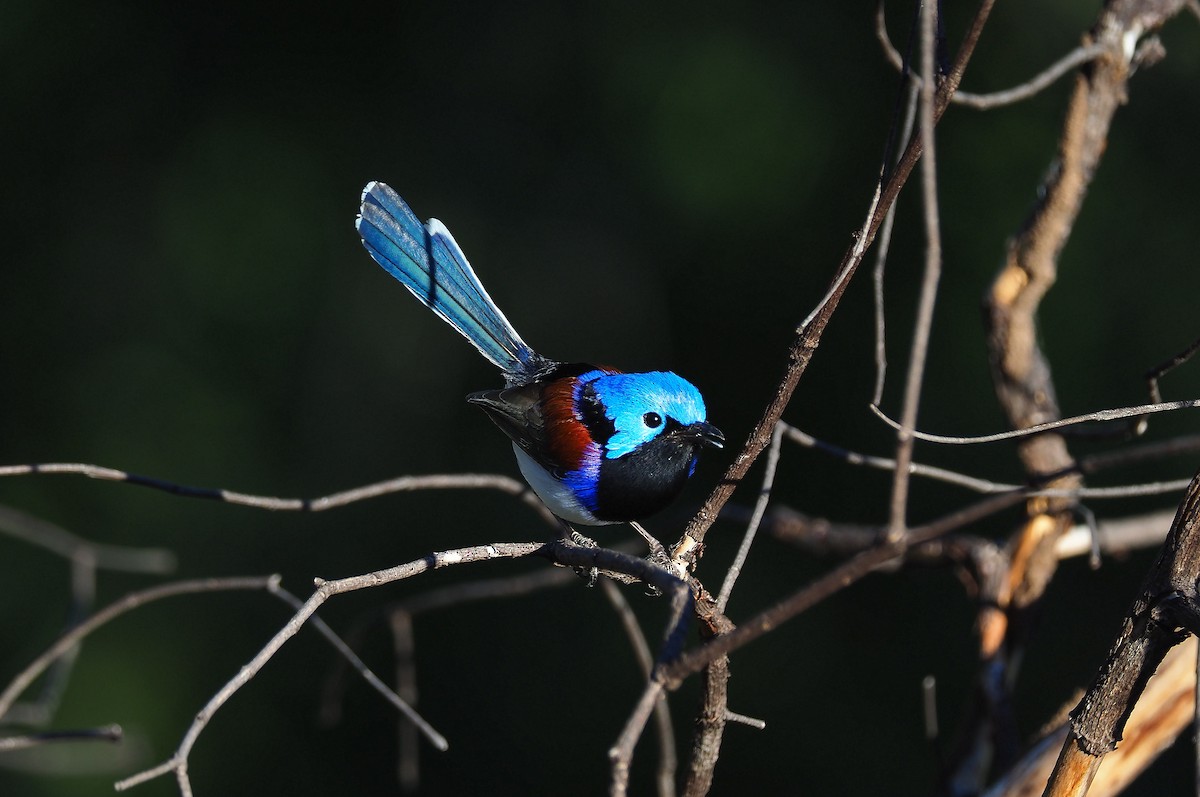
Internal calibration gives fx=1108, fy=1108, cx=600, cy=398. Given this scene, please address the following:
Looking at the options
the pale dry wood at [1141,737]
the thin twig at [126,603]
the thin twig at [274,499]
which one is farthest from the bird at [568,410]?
the pale dry wood at [1141,737]

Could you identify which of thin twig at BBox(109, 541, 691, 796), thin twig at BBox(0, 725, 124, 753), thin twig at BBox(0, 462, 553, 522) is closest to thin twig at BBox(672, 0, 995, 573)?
thin twig at BBox(109, 541, 691, 796)

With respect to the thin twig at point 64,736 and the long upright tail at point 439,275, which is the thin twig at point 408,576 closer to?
the thin twig at point 64,736

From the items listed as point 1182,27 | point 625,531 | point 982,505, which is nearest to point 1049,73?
point 982,505

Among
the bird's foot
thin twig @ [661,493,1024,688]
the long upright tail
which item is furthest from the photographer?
the long upright tail

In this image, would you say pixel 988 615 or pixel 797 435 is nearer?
pixel 797 435

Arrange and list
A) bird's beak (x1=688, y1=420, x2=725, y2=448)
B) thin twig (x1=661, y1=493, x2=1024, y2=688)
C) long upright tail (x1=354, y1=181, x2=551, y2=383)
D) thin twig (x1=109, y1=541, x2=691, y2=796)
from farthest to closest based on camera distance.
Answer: long upright tail (x1=354, y1=181, x2=551, y2=383) → bird's beak (x1=688, y1=420, x2=725, y2=448) → thin twig (x1=109, y1=541, x2=691, y2=796) → thin twig (x1=661, y1=493, x2=1024, y2=688)

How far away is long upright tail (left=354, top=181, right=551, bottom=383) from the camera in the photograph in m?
3.05

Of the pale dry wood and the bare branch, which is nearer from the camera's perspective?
the bare branch

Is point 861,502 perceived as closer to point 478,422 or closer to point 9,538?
point 478,422

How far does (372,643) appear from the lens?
497 centimetres

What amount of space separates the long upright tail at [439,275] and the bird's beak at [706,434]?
707 mm

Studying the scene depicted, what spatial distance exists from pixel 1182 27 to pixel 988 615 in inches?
111

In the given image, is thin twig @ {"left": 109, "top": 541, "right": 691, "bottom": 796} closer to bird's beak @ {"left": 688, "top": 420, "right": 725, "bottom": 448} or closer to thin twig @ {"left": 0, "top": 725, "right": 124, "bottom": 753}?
thin twig @ {"left": 0, "top": 725, "right": 124, "bottom": 753}

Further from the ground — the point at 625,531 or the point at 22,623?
the point at 625,531
